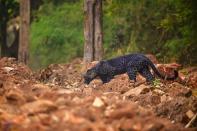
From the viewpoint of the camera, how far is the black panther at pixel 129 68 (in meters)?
15.8

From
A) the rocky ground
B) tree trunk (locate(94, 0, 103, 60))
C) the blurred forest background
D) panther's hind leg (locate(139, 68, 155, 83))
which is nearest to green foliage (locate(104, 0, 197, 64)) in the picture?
the blurred forest background

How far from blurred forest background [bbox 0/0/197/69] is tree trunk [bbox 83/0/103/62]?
2286 millimetres

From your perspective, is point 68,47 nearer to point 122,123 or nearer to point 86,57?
point 86,57

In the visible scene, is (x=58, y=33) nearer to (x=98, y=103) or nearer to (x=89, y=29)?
(x=89, y=29)

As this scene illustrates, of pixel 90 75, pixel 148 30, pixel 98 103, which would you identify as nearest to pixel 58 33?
pixel 148 30

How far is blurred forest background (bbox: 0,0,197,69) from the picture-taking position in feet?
64.3

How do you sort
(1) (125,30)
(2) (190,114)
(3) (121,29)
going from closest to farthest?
(2) (190,114) < (1) (125,30) < (3) (121,29)

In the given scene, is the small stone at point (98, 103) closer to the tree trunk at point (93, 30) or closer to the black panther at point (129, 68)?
the black panther at point (129, 68)

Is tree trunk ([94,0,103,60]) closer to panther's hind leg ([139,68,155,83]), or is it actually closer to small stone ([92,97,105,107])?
panther's hind leg ([139,68,155,83])

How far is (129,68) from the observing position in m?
15.9

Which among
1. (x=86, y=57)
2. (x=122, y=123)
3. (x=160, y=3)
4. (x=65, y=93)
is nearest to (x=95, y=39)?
(x=86, y=57)

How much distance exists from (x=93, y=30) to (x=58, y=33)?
5.87 metres

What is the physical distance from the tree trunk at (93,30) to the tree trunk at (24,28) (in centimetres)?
247

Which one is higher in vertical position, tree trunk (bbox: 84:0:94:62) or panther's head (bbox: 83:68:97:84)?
tree trunk (bbox: 84:0:94:62)
